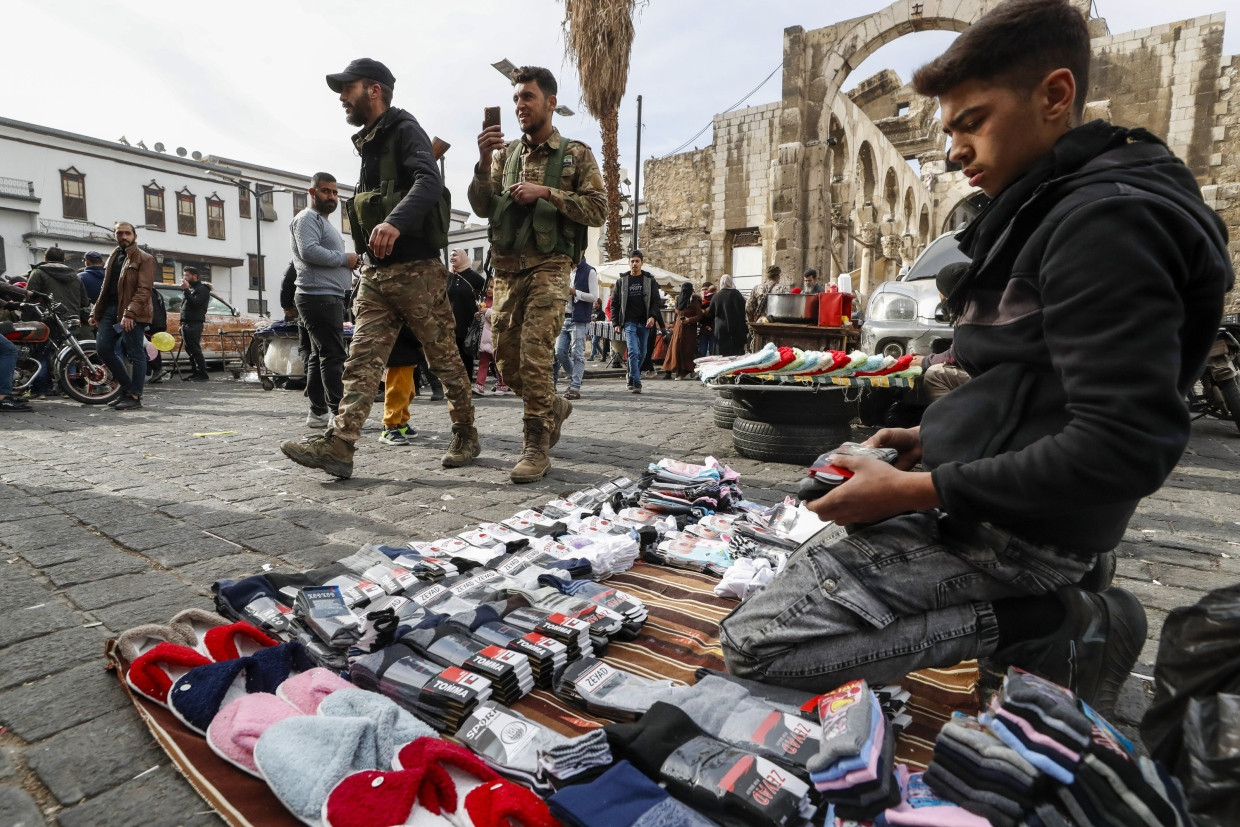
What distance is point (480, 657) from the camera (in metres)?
1.88

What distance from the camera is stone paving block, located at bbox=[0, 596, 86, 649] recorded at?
85.1 inches

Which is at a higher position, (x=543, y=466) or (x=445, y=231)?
(x=445, y=231)

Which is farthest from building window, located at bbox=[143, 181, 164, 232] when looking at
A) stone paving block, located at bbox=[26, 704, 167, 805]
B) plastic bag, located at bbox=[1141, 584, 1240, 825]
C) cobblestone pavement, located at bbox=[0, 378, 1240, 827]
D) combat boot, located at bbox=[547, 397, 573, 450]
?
plastic bag, located at bbox=[1141, 584, 1240, 825]

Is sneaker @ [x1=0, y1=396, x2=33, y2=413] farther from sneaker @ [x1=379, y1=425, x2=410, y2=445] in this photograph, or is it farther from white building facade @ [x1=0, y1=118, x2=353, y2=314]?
white building facade @ [x1=0, y1=118, x2=353, y2=314]

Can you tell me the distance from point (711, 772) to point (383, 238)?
362 cm

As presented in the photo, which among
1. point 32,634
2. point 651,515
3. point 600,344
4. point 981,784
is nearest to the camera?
point 981,784

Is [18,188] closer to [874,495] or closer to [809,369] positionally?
[809,369]

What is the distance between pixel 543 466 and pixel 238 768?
3.10 meters

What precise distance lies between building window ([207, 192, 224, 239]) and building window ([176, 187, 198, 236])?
0.79 meters

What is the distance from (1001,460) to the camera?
1.34 meters

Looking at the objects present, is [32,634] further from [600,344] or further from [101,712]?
[600,344]

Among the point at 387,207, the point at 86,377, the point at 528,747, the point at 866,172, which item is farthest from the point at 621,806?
the point at 866,172

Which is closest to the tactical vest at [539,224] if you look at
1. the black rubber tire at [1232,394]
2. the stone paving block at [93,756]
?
the stone paving block at [93,756]

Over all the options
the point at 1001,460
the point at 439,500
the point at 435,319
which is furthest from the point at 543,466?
the point at 1001,460
